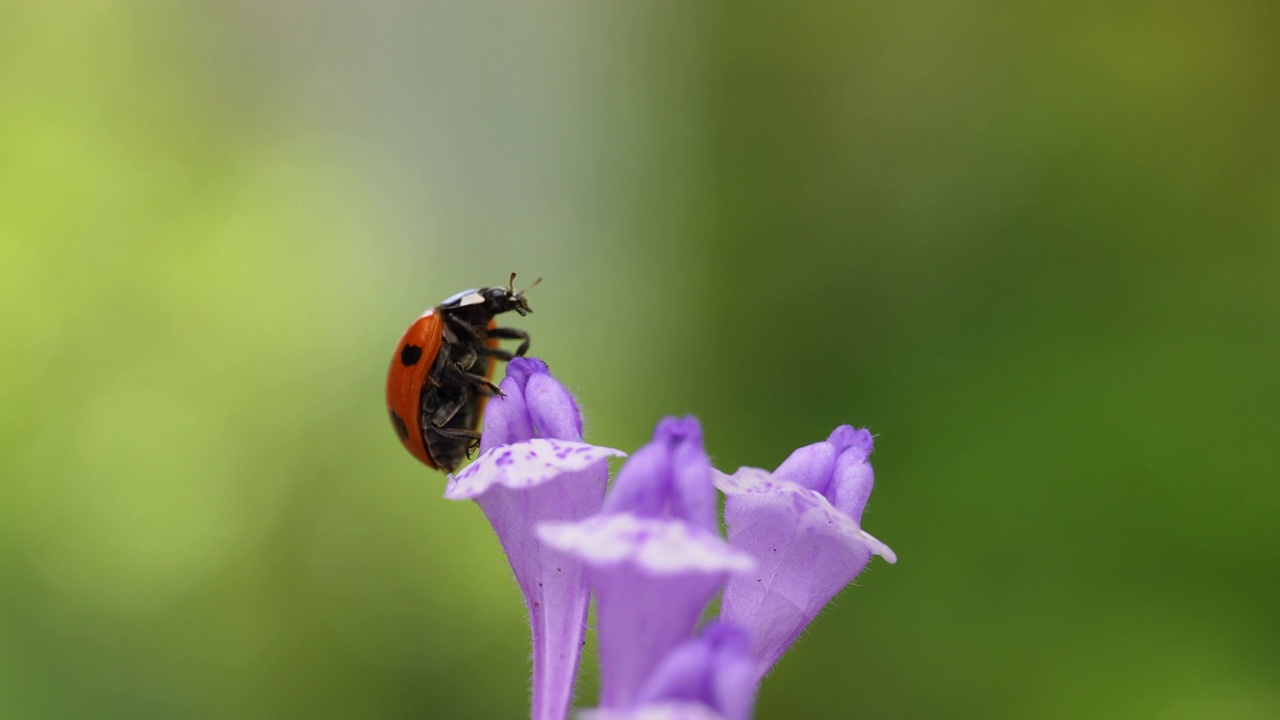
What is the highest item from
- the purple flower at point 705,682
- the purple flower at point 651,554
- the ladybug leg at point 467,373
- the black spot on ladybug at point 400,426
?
the ladybug leg at point 467,373

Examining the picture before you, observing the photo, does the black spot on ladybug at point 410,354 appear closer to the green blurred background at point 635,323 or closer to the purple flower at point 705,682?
the purple flower at point 705,682

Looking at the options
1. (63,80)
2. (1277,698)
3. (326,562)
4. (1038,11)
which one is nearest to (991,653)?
(1277,698)

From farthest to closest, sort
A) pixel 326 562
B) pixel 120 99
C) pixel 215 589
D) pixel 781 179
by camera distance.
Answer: pixel 781 179
pixel 120 99
pixel 326 562
pixel 215 589

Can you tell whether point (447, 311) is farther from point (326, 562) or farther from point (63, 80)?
point (63, 80)

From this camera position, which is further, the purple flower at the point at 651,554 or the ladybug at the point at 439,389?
the ladybug at the point at 439,389

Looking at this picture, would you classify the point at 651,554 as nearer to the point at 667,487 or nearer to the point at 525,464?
the point at 667,487

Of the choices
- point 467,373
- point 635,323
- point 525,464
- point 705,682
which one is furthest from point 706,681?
point 635,323

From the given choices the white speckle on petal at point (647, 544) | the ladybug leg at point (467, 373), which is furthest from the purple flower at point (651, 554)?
the ladybug leg at point (467, 373)
